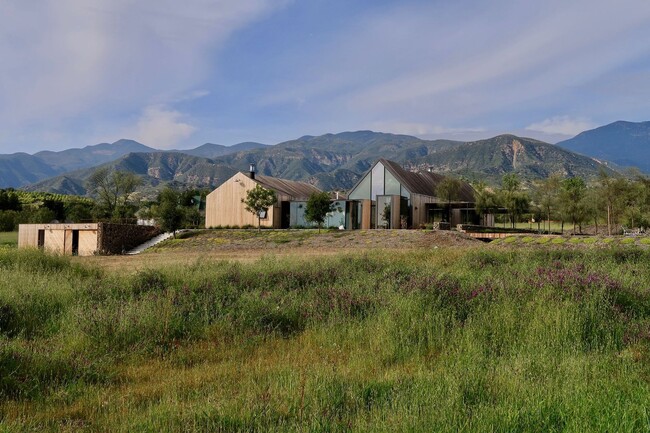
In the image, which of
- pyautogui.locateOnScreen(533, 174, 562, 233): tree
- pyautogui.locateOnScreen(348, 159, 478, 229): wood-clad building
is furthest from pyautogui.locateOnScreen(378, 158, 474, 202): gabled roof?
pyautogui.locateOnScreen(533, 174, 562, 233): tree

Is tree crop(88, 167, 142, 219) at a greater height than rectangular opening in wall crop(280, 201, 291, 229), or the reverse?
tree crop(88, 167, 142, 219)

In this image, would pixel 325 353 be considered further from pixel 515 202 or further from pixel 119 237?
pixel 515 202

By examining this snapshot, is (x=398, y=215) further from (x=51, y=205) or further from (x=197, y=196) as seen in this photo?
(x=51, y=205)

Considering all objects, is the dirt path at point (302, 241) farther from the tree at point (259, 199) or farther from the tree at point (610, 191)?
the tree at point (610, 191)

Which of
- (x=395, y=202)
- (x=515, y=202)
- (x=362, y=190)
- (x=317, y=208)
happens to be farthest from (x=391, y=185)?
(x=515, y=202)

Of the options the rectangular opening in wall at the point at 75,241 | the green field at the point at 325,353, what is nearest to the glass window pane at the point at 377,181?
the rectangular opening in wall at the point at 75,241

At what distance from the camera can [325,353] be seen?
6500 millimetres

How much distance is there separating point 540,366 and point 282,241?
2955cm

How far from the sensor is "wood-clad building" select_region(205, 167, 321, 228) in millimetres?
49125

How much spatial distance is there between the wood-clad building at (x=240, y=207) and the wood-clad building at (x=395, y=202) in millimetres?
6532

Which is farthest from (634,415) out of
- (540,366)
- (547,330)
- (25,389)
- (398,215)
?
(398,215)

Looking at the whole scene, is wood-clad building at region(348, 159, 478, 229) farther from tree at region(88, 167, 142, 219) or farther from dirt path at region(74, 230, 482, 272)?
tree at region(88, 167, 142, 219)

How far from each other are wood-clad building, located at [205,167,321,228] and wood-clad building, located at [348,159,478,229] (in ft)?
21.4

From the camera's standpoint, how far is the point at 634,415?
4.00m
